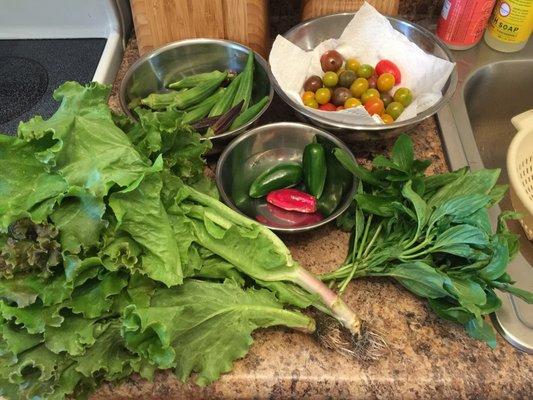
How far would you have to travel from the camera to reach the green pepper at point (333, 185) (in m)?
0.91

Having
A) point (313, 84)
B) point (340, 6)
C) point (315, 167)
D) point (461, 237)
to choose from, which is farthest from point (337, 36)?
point (461, 237)

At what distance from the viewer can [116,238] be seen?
2.06ft

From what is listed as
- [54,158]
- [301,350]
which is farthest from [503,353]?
[54,158]

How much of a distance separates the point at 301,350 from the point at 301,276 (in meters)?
0.11

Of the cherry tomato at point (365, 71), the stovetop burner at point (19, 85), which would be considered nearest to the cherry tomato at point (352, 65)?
the cherry tomato at point (365, 71)

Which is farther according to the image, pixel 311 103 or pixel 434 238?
pixel 311 103

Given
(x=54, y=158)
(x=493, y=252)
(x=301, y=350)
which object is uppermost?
(x=54, y=158)

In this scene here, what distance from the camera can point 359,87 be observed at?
1050 mm

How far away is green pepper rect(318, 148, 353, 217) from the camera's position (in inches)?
35.7

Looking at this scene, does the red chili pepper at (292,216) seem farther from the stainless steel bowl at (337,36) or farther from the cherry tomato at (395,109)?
the cherry tomato at (395,109)

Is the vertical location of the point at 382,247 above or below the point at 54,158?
below

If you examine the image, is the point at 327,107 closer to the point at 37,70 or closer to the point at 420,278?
the point at 420,278

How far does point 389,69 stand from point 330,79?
14 centimetres

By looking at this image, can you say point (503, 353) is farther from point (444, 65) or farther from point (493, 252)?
point (444, 65)
